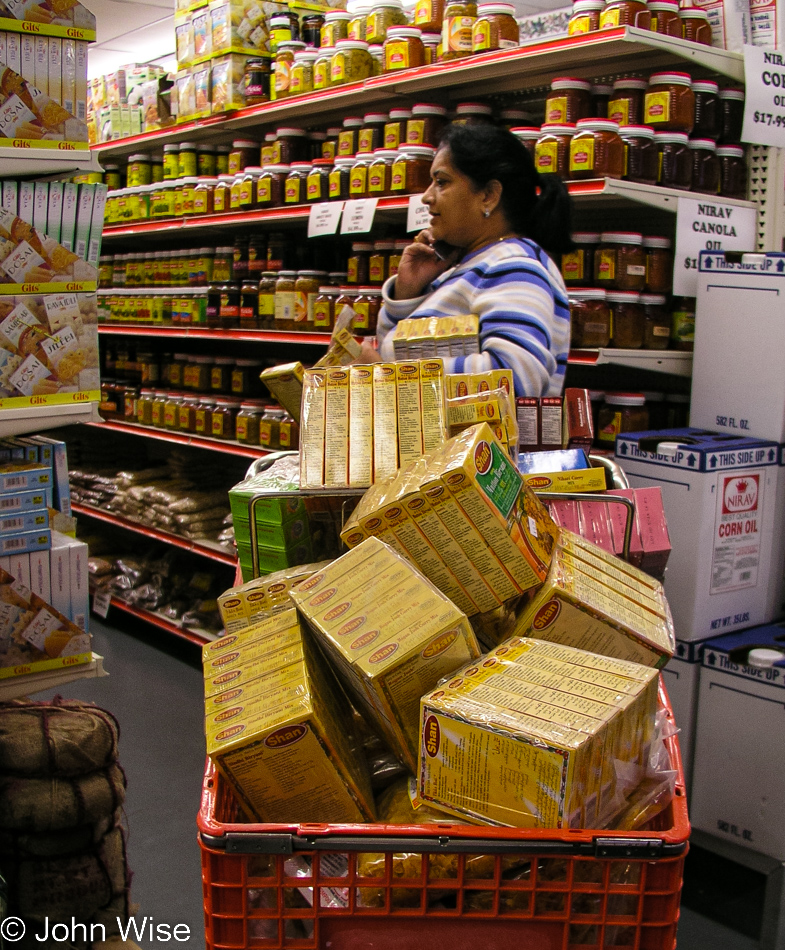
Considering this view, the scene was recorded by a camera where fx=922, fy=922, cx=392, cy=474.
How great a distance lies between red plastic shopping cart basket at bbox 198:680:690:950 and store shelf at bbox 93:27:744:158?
222 cm

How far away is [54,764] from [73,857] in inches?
7.0

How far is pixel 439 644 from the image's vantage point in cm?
99

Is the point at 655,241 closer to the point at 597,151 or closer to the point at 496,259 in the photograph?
the point at 597,151

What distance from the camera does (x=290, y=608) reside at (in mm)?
1250

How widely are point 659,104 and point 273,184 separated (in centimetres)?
176

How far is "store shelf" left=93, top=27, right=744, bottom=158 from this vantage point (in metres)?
2.60

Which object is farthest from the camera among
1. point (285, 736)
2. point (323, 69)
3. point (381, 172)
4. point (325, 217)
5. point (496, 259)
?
point (323, 69)

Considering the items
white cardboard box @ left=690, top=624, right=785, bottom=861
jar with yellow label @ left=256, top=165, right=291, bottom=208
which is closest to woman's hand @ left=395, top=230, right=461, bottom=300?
white cardboard box @ left=690, top=624, right=785, bottom=861

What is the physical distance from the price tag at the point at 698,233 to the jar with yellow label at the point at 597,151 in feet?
0.75

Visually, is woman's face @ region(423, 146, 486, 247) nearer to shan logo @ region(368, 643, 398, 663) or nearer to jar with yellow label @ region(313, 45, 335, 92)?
jar with yellow label @ region(313, 45, 335, 92)

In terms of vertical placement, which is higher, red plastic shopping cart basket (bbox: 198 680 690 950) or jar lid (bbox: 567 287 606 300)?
jar lid (bbox: 567 287 606 300)

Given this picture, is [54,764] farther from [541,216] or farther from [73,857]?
[541,216]

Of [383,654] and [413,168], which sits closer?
[383,654]

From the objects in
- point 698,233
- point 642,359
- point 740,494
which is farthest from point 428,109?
point 740,494
